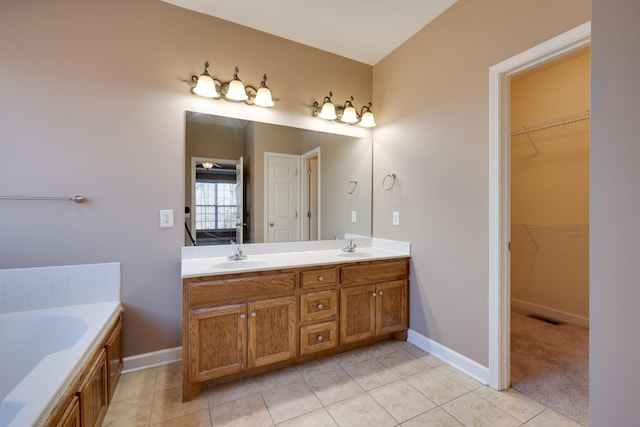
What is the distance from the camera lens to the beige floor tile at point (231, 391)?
1.72 meters

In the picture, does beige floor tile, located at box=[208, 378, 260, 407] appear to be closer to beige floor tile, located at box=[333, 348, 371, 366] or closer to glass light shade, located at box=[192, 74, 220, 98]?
beige floor tile, located at box=[333, 348, 371, 366]

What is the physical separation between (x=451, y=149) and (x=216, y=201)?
1866 mm

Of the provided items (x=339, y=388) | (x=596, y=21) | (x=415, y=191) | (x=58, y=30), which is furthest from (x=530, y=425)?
(x=58, y=30)

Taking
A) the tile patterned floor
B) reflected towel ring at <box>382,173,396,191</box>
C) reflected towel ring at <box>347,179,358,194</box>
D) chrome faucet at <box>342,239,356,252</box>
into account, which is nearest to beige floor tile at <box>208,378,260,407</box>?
the tile patterned floor

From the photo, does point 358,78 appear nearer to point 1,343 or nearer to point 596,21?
point 596,21

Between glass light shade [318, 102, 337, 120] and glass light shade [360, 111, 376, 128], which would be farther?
glass light shade [360, 111, 376, 128]

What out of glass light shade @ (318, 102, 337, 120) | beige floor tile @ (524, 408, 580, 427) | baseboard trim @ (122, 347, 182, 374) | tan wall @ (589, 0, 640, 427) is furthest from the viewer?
glass light shade @ (318, 102, 337, 120)

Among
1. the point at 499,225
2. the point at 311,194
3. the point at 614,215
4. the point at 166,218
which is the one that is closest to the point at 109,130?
the point at 166,218

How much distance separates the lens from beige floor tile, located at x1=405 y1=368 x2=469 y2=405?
1745 millimetres

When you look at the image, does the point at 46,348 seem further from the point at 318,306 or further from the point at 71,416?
the point at 318,306

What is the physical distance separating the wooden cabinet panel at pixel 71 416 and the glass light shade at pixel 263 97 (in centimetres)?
207

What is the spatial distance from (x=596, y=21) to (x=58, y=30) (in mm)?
2687

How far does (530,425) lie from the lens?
151cm

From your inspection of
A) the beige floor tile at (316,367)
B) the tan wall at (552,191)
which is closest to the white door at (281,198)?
the beige floor tile at (316,367)
